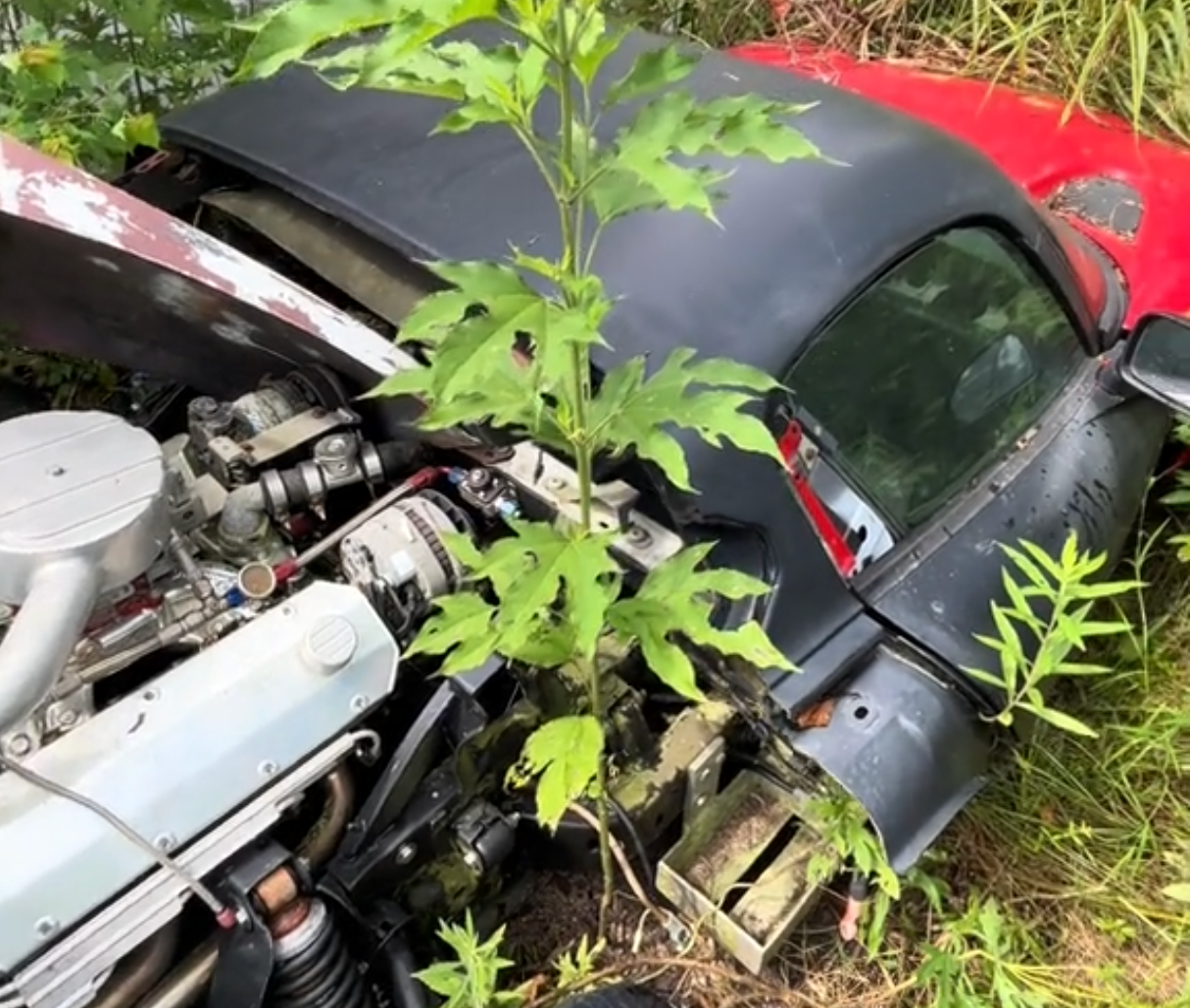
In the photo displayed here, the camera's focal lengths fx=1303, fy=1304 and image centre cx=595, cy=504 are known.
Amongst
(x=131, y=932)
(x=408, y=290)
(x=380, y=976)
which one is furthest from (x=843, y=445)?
(x=131, y=932)

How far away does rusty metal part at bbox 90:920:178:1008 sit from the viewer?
5.43 ft

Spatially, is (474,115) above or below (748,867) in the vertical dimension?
above

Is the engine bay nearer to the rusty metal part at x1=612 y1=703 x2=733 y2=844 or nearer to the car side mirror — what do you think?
the rusty metal part at x1=612 y1=703 x2=733 y2=844

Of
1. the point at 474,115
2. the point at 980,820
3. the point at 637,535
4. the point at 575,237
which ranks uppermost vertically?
the point at 474,115

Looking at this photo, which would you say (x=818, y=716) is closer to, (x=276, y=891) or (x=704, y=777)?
(x=704, y=777)

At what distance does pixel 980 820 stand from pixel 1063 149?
4.86 ft

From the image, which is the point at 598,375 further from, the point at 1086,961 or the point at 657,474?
the point at 1086,961

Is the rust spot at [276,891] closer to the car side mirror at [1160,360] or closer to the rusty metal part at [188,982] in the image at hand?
the rusty metal part at [188,982]

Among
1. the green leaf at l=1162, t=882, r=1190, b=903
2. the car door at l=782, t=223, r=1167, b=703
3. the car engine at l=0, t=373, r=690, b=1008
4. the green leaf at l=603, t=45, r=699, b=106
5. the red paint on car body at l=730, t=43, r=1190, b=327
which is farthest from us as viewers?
the red paint on car body at l=730, t=43, r=1190, b=327

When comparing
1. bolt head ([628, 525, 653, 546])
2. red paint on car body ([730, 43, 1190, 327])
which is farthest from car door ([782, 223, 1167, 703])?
red paint on car body ([730, 43, 1190, 327])

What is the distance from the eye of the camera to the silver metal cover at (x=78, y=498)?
164cm

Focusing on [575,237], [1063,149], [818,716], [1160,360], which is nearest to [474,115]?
[575,237]

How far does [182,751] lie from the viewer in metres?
1.62

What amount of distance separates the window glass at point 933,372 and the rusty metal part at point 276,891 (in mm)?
971
